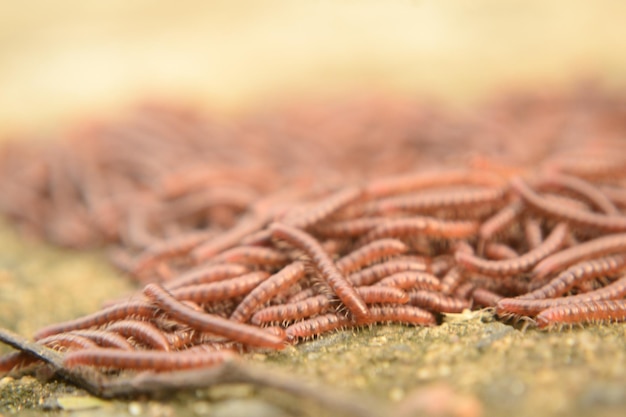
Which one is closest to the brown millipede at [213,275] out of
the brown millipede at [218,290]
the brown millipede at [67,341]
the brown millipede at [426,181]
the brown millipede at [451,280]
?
the brown millipede at [218,290]

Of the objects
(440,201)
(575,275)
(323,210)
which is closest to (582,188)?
(575,275)

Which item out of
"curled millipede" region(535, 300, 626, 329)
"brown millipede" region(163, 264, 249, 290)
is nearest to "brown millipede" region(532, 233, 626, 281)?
"curled millipede" region(535, 300, 626, 329)

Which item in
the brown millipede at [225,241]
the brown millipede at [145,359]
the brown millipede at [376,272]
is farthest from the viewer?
the brown millipede at [225,241]

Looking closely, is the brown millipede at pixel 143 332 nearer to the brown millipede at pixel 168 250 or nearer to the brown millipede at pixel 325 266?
the brown millipede at pixel 325 266

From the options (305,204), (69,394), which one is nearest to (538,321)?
(305,204)

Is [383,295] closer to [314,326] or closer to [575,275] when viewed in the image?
[314,326]

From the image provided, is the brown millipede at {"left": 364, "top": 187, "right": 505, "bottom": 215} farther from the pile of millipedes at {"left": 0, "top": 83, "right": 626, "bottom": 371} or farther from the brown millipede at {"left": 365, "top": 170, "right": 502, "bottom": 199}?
the brown millipede at {"left": 365, "top": 170, "right": 502, "bottom": 199}
